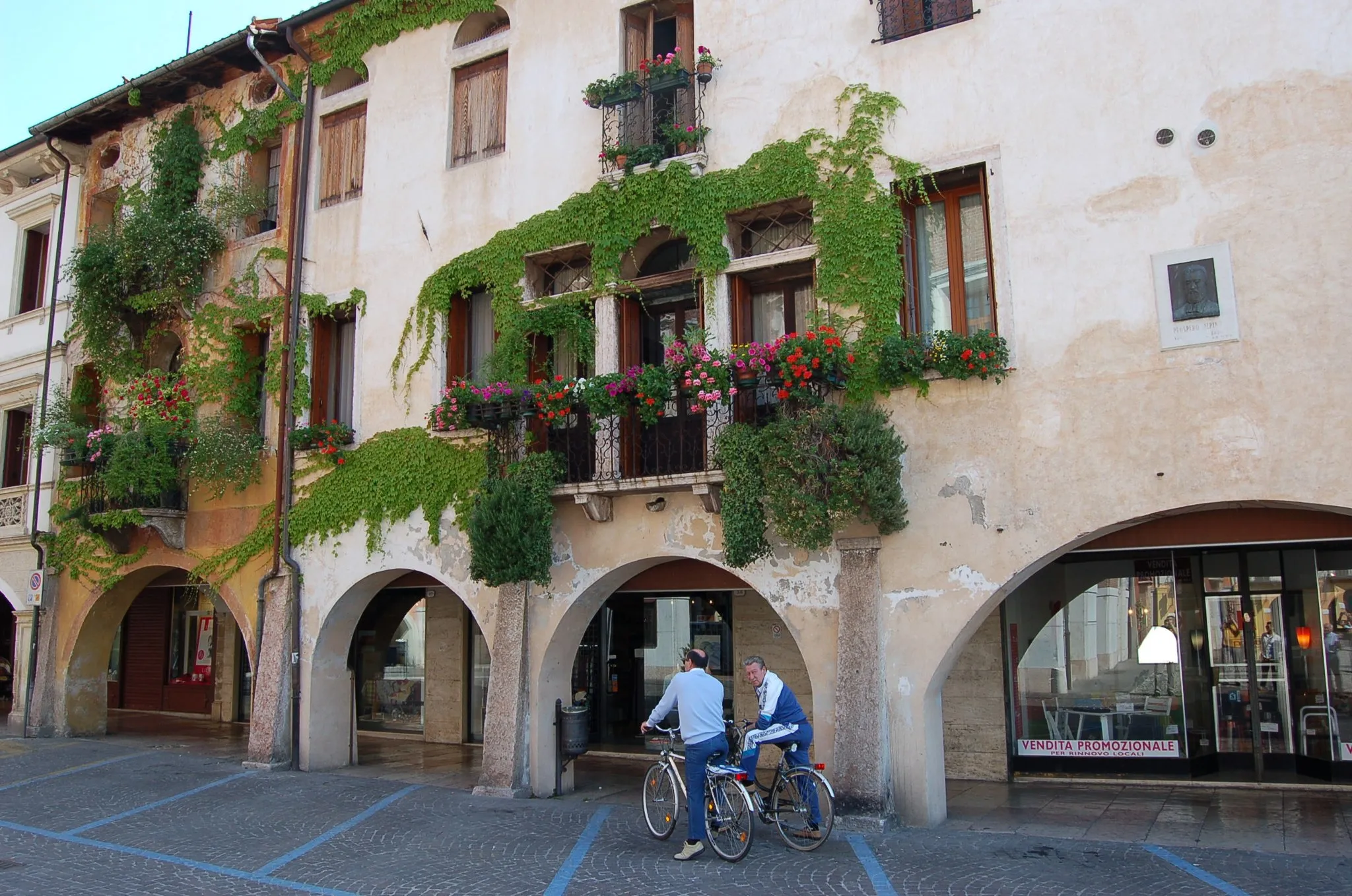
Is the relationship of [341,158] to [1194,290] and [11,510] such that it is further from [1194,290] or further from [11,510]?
[1194,290]

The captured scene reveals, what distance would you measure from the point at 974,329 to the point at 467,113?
24.7ft

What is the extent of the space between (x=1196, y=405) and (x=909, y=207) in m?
3.45

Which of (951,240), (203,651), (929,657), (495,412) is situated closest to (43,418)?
(203,651)

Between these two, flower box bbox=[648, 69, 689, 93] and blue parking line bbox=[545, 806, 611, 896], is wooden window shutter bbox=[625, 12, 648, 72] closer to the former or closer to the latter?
flower box bbox=[648, 69, 689, 93]

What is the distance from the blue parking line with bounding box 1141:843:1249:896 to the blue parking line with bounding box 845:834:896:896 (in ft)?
7.68

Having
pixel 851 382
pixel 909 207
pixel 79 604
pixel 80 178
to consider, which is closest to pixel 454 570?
pixel 851 382

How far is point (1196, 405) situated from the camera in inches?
364

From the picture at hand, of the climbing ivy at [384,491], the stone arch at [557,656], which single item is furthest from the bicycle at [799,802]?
the climbing ivy at [384,491]

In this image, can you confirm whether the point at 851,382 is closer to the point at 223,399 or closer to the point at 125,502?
the point at 223,399

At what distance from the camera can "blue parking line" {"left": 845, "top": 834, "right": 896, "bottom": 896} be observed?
26.5 ft

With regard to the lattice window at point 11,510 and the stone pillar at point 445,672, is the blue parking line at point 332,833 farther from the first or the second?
the lattice window at point 11,510

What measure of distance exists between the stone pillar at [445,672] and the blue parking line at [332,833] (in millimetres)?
4111

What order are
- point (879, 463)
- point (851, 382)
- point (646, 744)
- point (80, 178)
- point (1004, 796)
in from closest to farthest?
1. point (879, 463)
2. point (851, 382)
3. point (1004, 796)
4. point (646, 744)
5. point (80, 178)

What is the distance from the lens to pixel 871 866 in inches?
343
